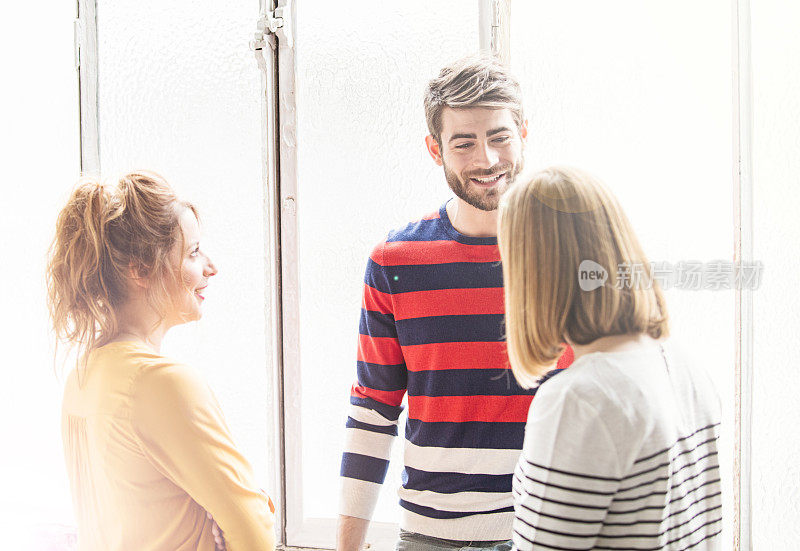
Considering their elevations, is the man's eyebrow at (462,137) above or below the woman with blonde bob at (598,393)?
above

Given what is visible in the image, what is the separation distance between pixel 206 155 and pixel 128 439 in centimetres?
62

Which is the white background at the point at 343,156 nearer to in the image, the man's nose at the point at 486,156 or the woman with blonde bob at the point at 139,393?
the man's nose at the point at 486,156

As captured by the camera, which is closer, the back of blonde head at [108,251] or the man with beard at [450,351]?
the man with beard at [450,351]

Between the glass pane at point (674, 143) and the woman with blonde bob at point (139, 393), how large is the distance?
0.63 metres

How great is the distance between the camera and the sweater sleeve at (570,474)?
0.72m

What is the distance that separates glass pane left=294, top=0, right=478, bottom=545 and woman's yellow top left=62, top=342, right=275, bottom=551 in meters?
0.29

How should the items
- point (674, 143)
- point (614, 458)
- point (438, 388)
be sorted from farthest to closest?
point (438, 388)
point (674, 143)
point (614, 458)

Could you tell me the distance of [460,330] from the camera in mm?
951

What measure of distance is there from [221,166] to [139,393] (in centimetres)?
54

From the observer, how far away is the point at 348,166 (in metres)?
1.23

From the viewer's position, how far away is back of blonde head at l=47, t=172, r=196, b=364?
102 centimetres

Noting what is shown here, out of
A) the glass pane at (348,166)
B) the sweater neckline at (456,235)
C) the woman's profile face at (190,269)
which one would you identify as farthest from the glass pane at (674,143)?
the woman's profile face at (190,269)

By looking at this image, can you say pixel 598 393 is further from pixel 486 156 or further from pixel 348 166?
pixel 348 166

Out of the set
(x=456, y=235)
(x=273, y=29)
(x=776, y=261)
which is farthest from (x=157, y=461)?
(x=776, y=261)
